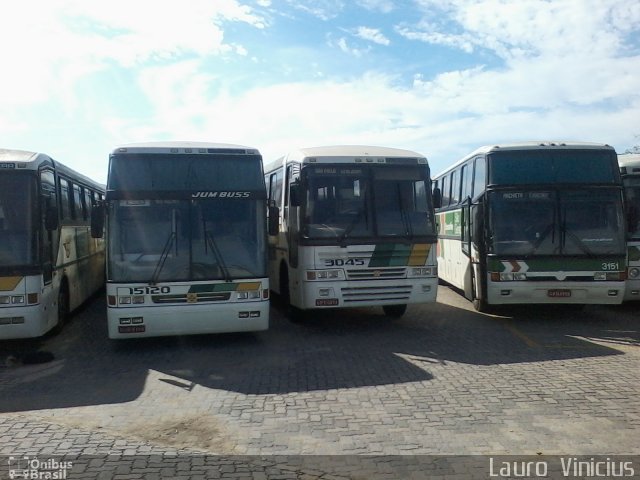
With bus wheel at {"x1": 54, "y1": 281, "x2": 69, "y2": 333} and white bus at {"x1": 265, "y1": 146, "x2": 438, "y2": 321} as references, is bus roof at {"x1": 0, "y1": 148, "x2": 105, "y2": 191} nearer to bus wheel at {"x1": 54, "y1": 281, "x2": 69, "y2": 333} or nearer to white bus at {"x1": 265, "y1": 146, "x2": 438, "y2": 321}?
bus wheel at {"x1": 54, "y1": 281, "x2": 69, "y2": 333}

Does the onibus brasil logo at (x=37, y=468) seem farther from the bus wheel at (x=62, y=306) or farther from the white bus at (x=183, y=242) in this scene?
the bus wheel at (x=62, y=306)

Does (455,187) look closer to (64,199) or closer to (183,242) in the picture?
(183,242)

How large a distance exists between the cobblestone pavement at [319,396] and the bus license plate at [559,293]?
0.61 m

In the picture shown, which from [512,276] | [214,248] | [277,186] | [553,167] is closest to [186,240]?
[214,248]

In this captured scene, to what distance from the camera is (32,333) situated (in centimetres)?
909

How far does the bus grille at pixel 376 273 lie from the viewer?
10.6 m

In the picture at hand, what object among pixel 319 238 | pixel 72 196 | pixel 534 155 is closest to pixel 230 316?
pixel 319 238

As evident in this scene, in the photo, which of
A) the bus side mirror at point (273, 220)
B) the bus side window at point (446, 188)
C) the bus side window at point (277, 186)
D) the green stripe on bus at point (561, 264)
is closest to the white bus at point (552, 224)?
the green stripe on bus at point (561, 264)

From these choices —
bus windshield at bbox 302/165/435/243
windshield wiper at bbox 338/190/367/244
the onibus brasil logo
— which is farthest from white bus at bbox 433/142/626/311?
the onibus brasil logo

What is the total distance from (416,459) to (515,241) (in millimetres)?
7179

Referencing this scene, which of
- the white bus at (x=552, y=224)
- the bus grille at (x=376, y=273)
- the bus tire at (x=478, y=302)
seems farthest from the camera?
the bus tire at (x=478, y=302)

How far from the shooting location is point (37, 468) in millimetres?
4879

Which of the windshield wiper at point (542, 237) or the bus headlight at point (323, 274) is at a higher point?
the windshield wiper at point (542, 237)
